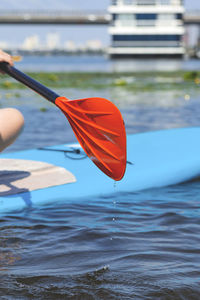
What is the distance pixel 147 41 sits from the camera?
65688 millimetres

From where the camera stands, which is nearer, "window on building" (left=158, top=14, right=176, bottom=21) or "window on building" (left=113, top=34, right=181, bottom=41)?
"window on building" (left=113, top=34, right=181, bottom=41)

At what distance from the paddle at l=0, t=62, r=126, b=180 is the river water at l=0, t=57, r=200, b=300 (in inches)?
18.8

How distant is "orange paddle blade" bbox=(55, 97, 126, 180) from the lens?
3.05 meters

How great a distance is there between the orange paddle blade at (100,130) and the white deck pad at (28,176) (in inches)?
30.5

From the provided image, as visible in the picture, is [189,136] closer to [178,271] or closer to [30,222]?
[30,222]

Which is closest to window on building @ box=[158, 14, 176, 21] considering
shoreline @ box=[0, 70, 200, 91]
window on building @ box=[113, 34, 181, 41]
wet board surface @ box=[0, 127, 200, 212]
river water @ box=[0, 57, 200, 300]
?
window on building @ box=[113, 34, 181, 41]

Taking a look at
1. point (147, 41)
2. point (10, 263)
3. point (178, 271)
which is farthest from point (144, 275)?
point (147, 41)

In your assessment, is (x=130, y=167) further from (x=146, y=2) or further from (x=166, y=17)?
(x=166, y=17)

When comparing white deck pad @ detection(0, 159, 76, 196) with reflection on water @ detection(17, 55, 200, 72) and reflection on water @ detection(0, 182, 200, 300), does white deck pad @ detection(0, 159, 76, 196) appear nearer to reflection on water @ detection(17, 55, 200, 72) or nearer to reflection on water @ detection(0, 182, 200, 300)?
reflection on water @ detection(0, 182, 200, 300)

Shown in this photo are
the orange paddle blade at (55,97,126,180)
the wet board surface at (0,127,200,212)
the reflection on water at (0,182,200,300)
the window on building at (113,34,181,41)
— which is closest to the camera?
the reflection on water at (0,182,200,300)

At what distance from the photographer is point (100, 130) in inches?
123

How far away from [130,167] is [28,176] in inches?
40.5

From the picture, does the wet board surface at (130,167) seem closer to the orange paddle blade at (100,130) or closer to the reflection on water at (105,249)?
the reflection on water at (105,249)

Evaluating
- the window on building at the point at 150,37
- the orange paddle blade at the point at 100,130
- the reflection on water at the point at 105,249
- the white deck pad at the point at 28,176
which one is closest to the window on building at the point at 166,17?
the window on building at the point at 150,37
